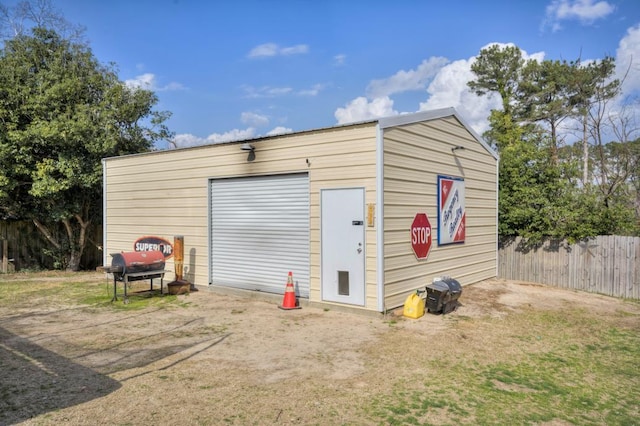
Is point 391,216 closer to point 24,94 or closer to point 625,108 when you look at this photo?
point 24,94

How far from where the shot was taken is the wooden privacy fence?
31.6 ft

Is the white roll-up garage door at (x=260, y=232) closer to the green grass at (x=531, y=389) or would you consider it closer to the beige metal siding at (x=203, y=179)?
the beige metal siding at (x=203, y=179)

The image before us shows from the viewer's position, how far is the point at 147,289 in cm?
976

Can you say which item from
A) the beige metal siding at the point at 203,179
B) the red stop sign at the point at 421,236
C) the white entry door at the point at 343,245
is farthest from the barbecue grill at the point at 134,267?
the red stop sign at the point at 421,236

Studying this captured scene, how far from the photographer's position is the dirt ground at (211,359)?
11.9 ft

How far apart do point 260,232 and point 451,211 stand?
425 cm

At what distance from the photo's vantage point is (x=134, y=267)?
27.6 ft

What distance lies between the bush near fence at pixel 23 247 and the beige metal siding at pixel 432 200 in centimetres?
1114

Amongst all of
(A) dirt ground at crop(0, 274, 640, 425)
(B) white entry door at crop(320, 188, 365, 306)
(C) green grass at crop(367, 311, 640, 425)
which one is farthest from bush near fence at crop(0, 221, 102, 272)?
(C) green grass at crop(367, 311, 640, 425)

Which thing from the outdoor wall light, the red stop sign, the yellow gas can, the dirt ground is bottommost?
the dirt ground

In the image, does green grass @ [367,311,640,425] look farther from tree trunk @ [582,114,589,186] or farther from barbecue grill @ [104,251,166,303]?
tree trunk @ [582,114,589,186]

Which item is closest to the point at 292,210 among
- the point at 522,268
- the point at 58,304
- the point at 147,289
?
the point at 147,289

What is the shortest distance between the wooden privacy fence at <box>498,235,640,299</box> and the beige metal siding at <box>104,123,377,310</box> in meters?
6.39

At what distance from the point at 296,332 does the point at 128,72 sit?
12135 millimetres
